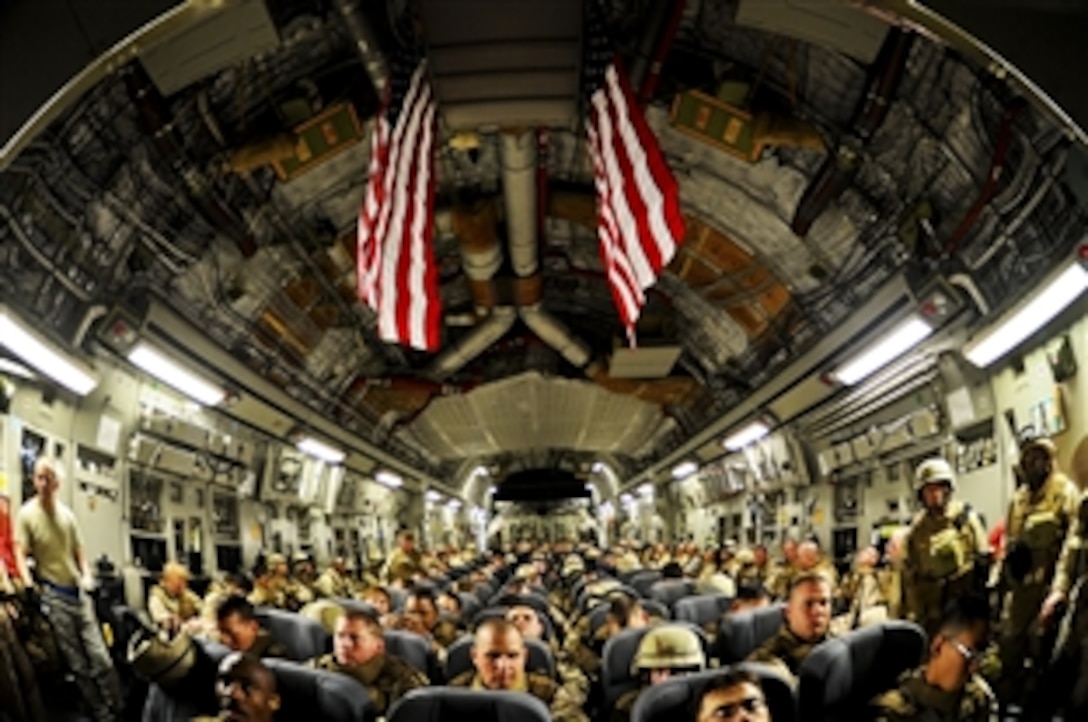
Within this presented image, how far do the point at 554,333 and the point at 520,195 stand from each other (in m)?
5.22

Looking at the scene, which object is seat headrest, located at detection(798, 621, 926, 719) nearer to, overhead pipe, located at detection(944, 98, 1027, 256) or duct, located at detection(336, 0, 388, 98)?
overhead pipe, located at detection(944, 98, 1027, 256)

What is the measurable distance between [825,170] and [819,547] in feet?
15.7

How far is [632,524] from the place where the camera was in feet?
103

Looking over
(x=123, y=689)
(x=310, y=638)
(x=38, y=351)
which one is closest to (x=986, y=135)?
(x=38, y=351)

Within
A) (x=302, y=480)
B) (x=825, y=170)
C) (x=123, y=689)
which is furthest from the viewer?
(x=302, y=480)

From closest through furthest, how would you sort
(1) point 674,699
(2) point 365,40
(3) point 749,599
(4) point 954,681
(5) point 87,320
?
(1) point 674,699
(4) point 954,681
(5) point 87,320
(2) point 365,40
(3) point 749,599

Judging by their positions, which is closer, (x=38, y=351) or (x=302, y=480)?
(x=38, y=351)

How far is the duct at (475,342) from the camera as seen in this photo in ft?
40.9

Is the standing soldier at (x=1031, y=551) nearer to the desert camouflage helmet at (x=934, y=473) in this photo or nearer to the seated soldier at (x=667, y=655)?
the seated soldier at (x=667, y=655)

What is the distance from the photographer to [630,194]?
17.4ft

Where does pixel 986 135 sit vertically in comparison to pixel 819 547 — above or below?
above

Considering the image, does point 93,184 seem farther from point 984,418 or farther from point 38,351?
point 984,418

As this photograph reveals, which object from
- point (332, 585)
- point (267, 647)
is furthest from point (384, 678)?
point (332, 585)

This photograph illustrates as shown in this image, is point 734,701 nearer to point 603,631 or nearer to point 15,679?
point 15,679
